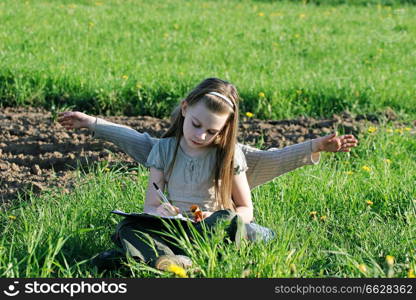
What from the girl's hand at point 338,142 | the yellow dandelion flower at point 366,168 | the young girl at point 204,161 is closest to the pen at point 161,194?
the young girl at point 204,161

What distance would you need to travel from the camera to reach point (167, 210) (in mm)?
3576

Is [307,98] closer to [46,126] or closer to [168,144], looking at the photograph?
[46,126]

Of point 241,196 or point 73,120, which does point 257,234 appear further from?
point 73,120

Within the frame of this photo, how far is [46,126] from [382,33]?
22.0 ft

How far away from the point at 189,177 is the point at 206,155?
133 millimetres

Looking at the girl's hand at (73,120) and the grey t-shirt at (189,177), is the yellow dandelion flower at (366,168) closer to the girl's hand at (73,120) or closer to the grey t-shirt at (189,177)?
the grey t-shirt at (189,177)

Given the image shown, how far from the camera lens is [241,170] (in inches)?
152

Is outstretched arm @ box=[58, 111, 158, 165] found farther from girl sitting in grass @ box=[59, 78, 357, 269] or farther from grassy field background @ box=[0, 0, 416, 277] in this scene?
grassy field background @ box=[0, 0, 416, 277]

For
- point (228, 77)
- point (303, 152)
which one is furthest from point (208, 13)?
point (303, 152)

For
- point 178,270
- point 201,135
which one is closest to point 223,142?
point 201,135

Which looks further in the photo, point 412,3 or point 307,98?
point 412,3

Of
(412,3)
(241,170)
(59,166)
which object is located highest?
(412,3)

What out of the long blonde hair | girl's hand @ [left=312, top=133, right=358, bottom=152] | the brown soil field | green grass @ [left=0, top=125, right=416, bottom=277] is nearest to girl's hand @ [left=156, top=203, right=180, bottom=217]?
green grass @ [left=0, top=125, right=416, bottom=277]

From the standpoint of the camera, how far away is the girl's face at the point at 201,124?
11.9ft
